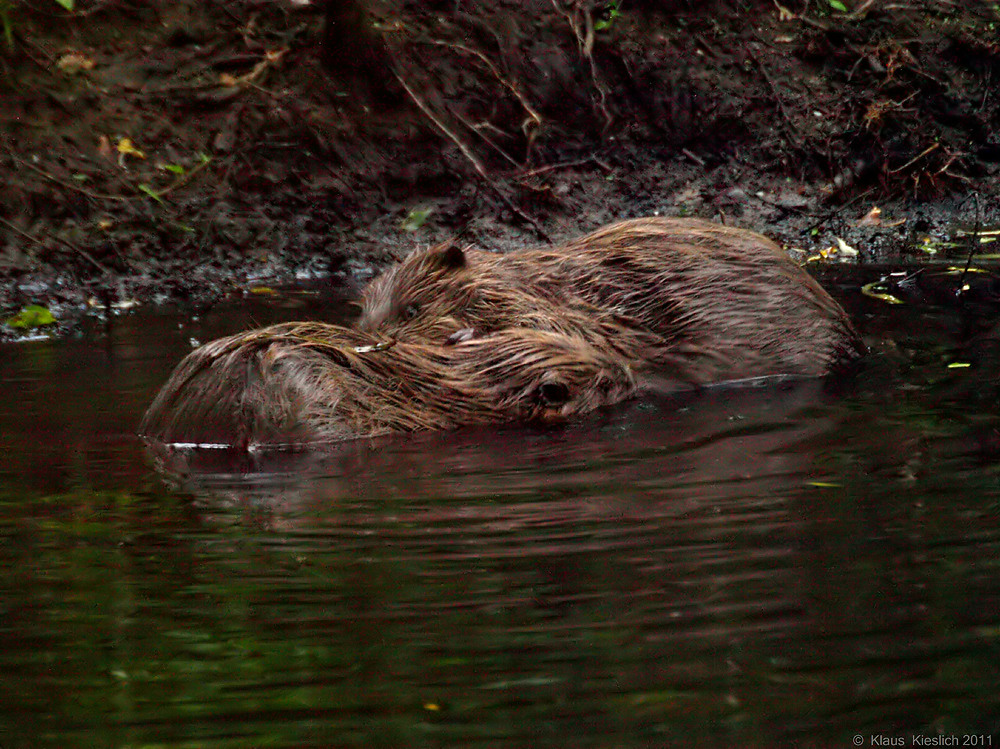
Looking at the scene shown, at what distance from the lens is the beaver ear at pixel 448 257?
19.1 feet

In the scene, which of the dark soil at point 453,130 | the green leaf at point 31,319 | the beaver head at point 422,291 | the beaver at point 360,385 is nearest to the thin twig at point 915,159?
the dark soil at point 453,130

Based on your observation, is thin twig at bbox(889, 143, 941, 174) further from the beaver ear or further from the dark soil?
the beaver ear

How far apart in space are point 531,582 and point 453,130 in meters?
6.57

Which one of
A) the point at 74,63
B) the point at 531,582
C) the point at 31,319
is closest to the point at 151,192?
the point at 74,63

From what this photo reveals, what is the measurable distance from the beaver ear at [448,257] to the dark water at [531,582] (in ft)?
3.20

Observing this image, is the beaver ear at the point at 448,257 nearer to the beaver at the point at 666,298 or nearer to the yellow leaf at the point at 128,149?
the beaver at the point at 666,298

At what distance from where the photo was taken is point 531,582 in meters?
3.25

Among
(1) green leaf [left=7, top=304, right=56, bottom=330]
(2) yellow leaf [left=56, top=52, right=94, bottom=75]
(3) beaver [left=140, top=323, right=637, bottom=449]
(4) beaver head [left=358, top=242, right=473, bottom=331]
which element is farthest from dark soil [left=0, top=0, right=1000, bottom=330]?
(3) beaver [left=140, top=323, right=637, bottom=449]

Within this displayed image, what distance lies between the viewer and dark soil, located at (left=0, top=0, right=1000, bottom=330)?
8.50 metres

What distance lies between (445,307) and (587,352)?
0.65m

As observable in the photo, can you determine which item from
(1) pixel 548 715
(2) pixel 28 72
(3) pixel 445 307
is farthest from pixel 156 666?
(2) pixel 28 72

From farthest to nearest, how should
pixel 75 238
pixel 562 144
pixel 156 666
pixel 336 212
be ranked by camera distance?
1. pixel 562 144
2. pixel 336 212
3. pixel 75 238
4. pixel 156 666

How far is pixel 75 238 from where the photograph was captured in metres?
8.28

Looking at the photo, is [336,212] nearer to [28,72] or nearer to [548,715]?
[28,72]
